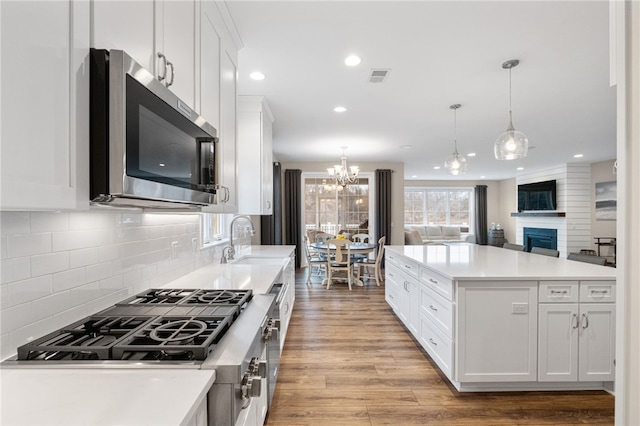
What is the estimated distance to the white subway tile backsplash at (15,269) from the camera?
0.93 m

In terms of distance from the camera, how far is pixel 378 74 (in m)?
2.85

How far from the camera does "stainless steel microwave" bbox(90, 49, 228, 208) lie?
2.77 ft

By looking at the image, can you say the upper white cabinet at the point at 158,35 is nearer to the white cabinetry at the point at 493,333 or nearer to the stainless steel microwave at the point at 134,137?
the stainless steel microwave at the point at 134,137

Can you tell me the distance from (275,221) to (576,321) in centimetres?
594

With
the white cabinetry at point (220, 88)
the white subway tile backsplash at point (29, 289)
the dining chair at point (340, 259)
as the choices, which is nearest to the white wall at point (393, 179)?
the dining chair at point (340, 259)

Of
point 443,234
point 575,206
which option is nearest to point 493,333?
point 575,206

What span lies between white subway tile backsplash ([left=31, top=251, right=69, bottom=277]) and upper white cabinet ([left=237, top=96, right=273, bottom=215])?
2193mm

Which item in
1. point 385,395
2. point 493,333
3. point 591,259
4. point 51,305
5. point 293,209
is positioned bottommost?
point 385,395

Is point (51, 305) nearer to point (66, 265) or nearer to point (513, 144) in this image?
point (66, 265)

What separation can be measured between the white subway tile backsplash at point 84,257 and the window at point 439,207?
11.2 metres

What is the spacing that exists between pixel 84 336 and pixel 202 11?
5.07ft

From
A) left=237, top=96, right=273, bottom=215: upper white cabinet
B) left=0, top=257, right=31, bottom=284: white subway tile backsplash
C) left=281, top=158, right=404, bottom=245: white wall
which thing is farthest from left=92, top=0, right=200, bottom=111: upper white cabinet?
left=281, top=158, right=404, bottom=245: white wall

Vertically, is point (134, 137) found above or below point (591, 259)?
above

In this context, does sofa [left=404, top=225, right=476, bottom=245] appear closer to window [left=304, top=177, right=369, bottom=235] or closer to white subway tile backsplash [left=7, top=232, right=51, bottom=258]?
window [left=304, top=177, right=369, bottom=235]
